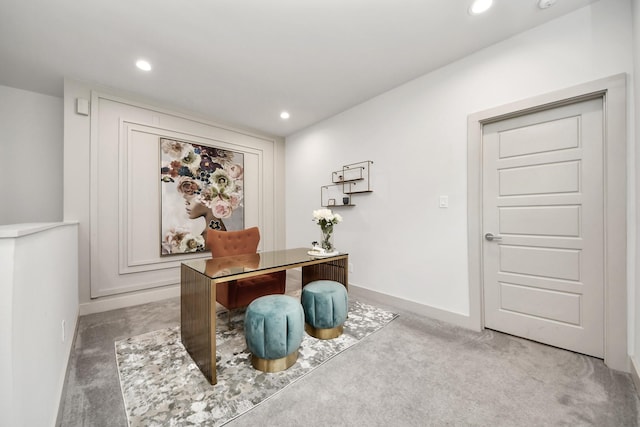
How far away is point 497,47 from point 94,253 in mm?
4673

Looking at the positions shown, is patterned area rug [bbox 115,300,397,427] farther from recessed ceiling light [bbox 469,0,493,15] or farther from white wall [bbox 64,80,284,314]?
recessed ceiling light [bbox 469,0,493,15]

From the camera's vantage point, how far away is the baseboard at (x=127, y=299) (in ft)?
8.87

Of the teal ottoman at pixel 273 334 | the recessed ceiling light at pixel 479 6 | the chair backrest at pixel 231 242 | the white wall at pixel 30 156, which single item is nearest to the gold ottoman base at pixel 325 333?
the teal ottoman at pixel 273 334

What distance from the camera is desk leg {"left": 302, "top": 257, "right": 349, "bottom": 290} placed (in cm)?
255

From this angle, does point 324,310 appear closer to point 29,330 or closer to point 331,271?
point 331,271

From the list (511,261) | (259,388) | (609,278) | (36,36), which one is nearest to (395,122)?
(511,261)

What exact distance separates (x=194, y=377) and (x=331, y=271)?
1.52 metres

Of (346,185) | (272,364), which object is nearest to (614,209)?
(346,185)

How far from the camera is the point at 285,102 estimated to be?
3256 millimetres

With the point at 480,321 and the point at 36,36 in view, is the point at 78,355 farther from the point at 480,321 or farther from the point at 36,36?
the point at 480,321

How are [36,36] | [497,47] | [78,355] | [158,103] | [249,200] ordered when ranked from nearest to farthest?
[78,355], [36,36], [497,47], [158,103], [249,200]

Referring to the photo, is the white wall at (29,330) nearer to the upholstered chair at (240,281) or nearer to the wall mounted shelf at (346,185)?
the upholstered chair at (240,281)

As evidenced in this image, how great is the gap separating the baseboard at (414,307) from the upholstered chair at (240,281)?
113 cm

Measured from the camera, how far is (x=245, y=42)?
7.04 feet
